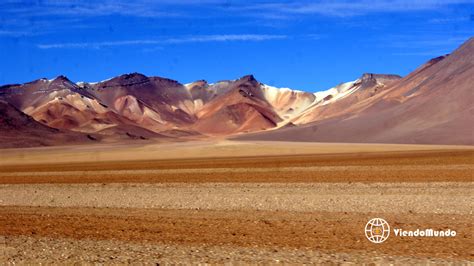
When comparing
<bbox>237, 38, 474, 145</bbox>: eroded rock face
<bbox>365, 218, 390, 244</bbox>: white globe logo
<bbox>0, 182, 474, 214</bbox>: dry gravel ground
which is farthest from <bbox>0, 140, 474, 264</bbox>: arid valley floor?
<bbox>237, 38, 474, 145</bbox>: eroded rock face

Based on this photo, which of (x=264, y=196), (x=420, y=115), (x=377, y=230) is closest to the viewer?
(x=377, y=230)

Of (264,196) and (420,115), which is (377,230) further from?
(420,115)

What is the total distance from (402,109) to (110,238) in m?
147

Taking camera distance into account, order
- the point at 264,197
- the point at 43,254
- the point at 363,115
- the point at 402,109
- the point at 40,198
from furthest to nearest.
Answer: the point at 363,115, the point at 402,109, the point at 40,198, the point at 264,197, the point at 43,254

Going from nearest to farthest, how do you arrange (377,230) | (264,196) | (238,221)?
(377,230)
(238,221)
(264,196)

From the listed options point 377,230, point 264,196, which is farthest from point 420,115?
point 377,230

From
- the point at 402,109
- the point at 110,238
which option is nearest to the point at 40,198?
the point at 110,238

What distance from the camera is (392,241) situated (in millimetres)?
15430

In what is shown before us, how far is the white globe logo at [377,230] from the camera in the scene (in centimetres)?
1574

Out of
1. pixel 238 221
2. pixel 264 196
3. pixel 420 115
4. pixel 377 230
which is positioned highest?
pixel 420 115

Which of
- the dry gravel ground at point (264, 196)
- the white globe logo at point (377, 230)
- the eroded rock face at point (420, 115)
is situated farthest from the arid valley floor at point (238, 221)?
the eroded rock face at point (420, 115)

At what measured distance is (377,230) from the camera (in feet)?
55.4

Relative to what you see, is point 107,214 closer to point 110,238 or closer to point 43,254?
point 110,238

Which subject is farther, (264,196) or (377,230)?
(264,196)
